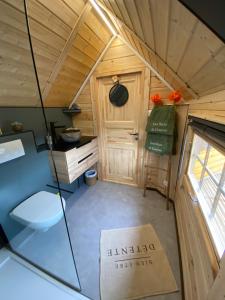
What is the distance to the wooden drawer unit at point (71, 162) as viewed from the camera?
6.09 feet

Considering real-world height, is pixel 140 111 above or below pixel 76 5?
below

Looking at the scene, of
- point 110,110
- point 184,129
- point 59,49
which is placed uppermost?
point 59,49

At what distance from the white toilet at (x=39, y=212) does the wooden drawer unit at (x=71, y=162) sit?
346 mm

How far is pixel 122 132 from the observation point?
7.98 feet

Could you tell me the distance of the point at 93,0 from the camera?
130cm

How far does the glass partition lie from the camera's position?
122 cm

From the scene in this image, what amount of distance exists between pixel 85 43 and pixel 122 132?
52.9 inches

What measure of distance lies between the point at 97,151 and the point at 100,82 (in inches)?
47.9

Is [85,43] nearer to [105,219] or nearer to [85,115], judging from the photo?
[85,115]

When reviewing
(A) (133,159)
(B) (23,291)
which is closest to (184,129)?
(A) (133,159)

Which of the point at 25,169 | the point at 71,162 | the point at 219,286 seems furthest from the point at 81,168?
the point at 219,286

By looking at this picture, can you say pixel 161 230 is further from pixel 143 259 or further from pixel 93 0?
pixel 93 0

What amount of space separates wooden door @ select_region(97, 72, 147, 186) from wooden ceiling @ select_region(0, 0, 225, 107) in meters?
0.45

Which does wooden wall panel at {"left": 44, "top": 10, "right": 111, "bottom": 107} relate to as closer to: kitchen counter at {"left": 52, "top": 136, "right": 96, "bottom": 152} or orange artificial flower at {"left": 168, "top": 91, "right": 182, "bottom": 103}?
kitchen counter at {"left": 52, "top": 136, "right": 96, "bottom": 152}
